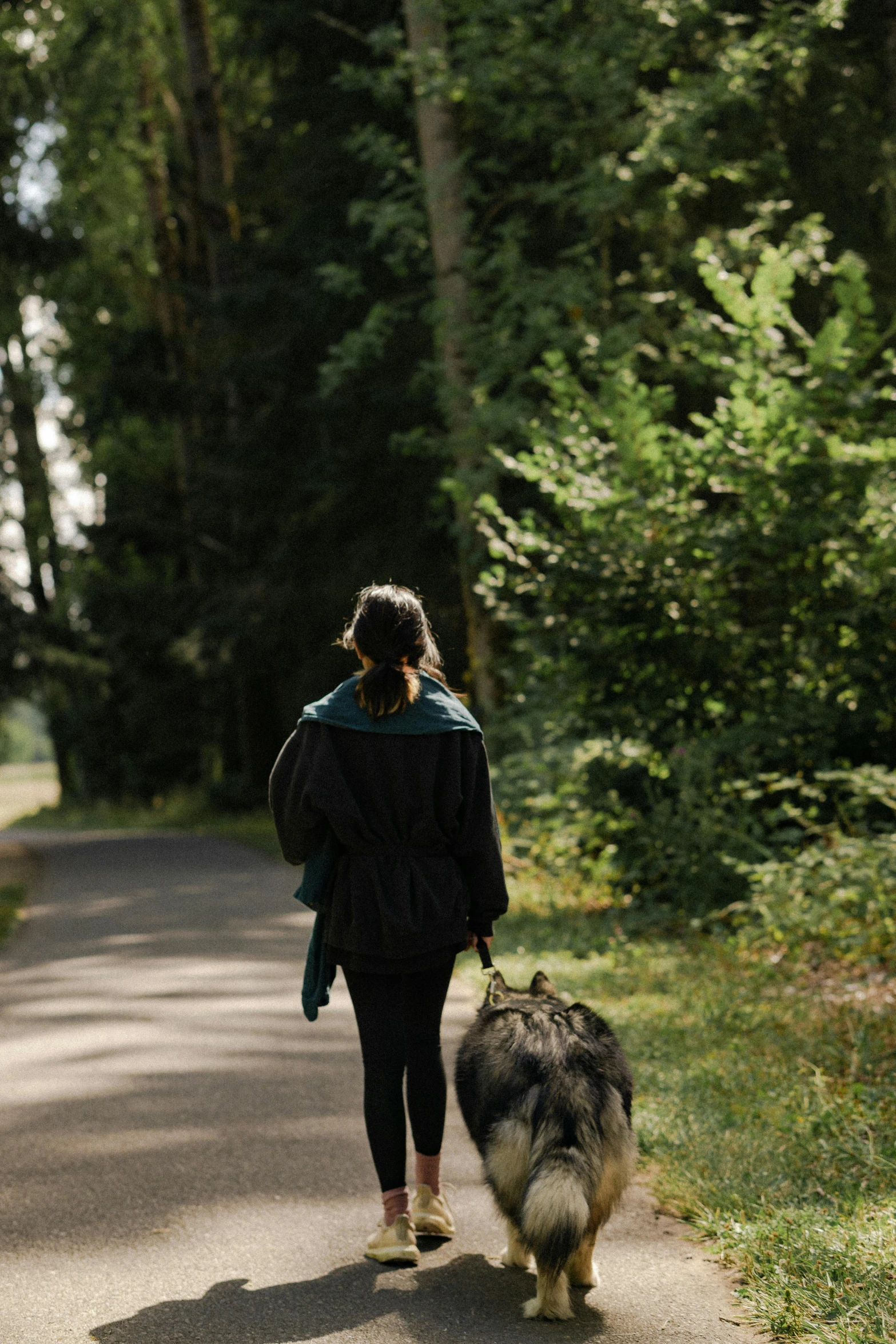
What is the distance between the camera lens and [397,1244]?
4125 mm

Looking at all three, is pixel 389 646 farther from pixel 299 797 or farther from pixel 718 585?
pixel 718 585

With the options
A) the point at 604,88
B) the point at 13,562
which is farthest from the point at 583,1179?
the point at 13,562

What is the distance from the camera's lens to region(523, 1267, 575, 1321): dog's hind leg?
3.67 metres

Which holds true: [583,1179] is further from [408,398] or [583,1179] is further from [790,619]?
[408,398]

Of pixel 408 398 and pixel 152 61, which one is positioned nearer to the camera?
pixel 408 398

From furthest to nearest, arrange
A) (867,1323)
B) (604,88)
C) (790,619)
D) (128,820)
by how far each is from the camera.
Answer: (128,820) < (604,88) < (790,619) < (867,1323)

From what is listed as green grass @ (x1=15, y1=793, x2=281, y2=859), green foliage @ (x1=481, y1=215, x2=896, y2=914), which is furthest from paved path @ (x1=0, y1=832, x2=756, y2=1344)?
green grass @ (x1=15, y1=793, x2=281, y2=859)

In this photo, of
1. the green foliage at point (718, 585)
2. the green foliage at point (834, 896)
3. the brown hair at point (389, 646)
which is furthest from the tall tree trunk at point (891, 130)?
A: the brown hair at point (389, 646)

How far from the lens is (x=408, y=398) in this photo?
56.7 feet

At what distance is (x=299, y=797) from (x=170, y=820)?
85.7ft

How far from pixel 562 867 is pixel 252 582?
1100 cm

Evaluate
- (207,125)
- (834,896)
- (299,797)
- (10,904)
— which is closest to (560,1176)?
(299,797)

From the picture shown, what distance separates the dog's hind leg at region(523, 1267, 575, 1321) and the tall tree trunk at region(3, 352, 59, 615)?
31.5 metres

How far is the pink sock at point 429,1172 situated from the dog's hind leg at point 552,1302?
27.9 inches
